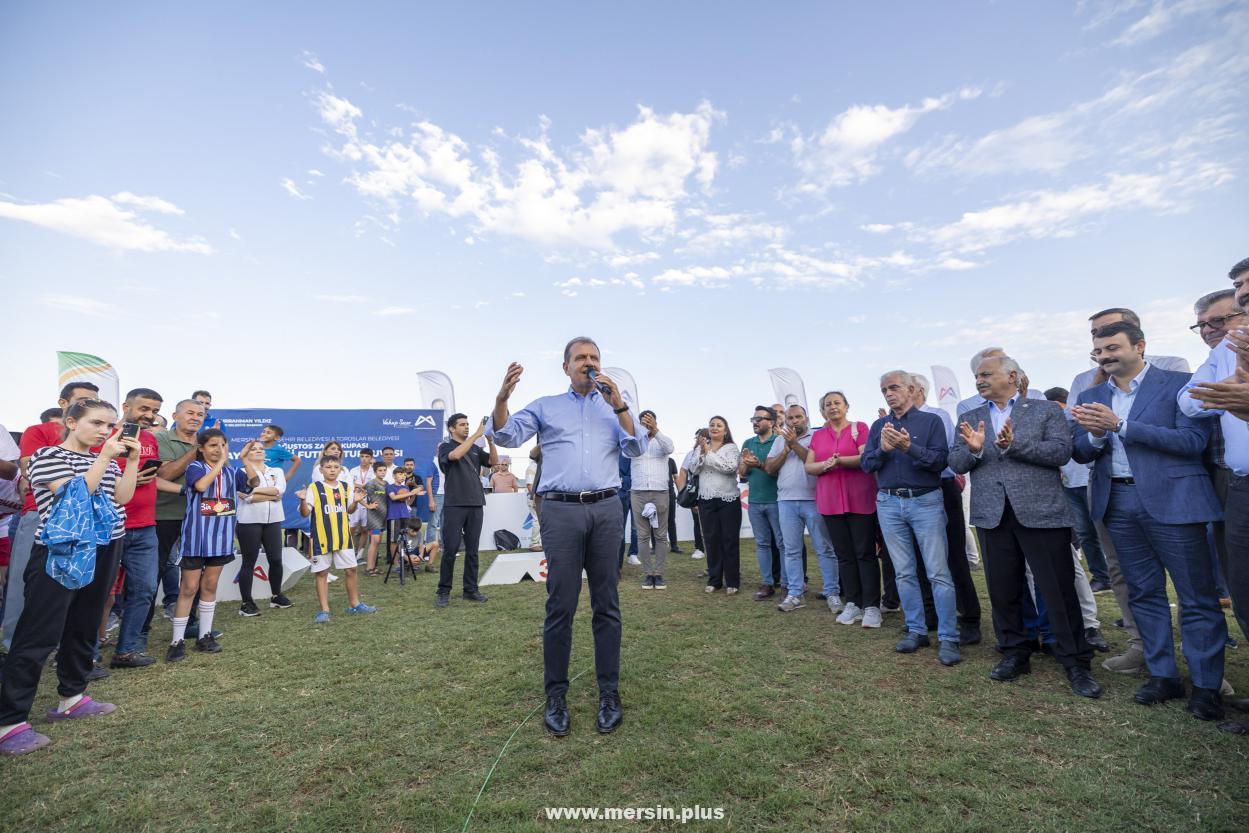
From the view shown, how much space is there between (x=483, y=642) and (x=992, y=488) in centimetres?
433

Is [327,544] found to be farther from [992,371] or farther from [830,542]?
[992,371]

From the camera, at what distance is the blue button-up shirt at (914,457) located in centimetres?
446

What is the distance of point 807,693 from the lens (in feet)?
12.0

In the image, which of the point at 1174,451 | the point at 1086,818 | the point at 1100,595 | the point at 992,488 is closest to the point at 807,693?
the point at 1086,818

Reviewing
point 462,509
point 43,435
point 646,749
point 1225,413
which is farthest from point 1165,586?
point 43,435

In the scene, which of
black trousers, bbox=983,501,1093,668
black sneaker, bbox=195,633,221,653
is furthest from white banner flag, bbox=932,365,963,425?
black sneaker, bbox=195,633,221,653

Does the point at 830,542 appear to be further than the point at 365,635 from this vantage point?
Yes

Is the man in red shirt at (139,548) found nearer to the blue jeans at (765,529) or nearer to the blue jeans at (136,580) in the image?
the blue jeans at (136,580)

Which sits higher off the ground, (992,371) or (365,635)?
(992,371)

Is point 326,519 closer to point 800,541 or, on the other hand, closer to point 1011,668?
point 800,541

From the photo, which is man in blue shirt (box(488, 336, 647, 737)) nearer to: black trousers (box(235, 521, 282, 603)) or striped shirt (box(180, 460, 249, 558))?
striped shirt (box(180, 460, 249, 558))

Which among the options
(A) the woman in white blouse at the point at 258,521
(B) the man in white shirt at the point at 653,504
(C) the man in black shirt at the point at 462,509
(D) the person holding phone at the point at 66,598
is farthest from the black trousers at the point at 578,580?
(A) the woman in white blouse at the point at 258,521

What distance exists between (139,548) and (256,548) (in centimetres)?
202

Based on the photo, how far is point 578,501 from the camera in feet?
11.3
